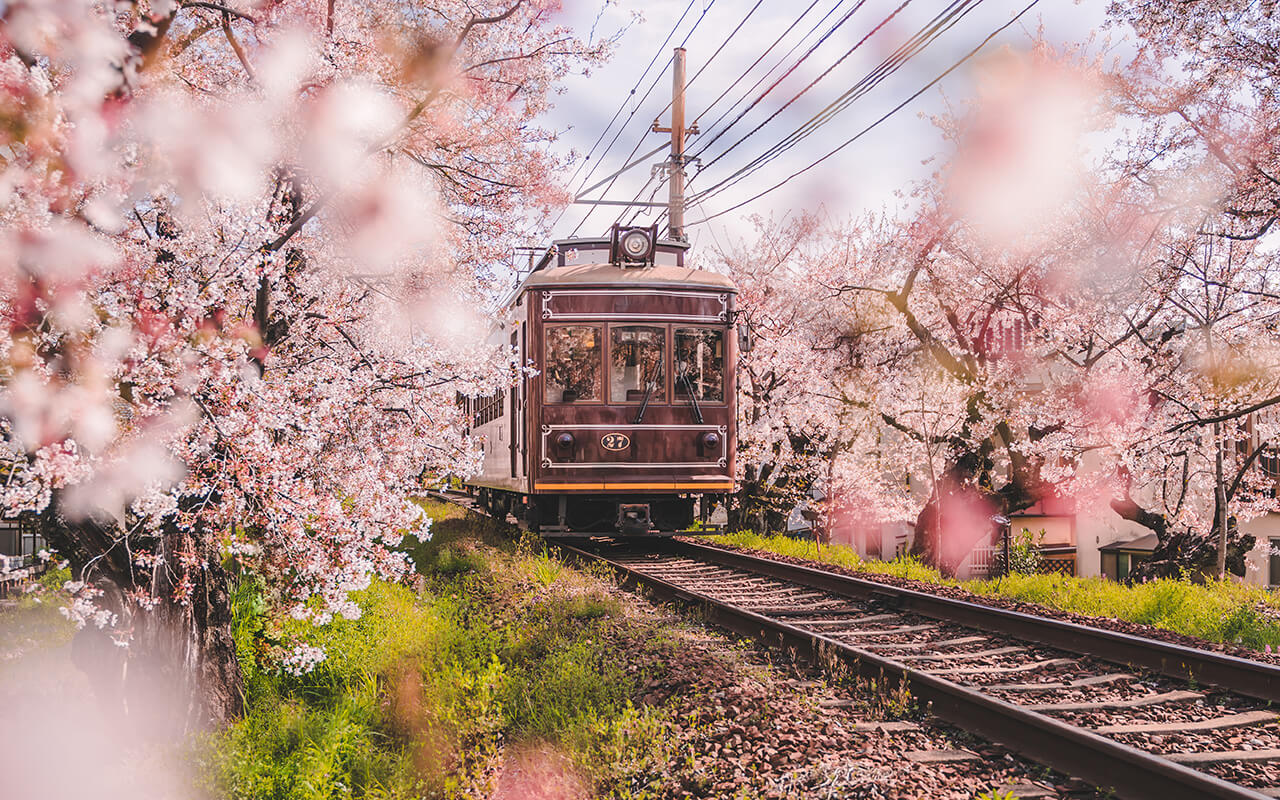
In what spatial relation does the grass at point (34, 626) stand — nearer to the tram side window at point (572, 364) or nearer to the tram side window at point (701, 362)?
the tram side window at point (572, 364)

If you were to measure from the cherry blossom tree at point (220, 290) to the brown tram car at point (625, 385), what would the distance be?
103 inches

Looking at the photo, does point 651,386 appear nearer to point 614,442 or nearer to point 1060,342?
point 614,442

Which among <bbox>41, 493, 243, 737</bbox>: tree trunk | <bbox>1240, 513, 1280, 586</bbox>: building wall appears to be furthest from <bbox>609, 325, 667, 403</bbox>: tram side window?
<bbox>1240, 513, 1280, 586</bbox>: building wall

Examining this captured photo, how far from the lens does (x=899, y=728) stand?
4660mm

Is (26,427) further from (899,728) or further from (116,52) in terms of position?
(899,728)

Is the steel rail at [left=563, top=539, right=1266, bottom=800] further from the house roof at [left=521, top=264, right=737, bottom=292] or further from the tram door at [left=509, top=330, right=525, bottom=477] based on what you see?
the tram door at [left=509, top=330, right=525, bottom=477]

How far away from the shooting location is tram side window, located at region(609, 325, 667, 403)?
10828 millimetres

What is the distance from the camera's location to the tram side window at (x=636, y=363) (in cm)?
1083

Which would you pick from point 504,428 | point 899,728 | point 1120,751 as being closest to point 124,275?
A: point 899,728

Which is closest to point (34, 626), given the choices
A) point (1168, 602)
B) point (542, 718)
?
point (542, 718)

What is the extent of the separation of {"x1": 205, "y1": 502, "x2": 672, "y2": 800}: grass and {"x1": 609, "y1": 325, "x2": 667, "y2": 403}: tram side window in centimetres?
327

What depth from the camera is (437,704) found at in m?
5.38

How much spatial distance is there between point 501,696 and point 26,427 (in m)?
2.89

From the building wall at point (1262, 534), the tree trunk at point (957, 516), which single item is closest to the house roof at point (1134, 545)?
the building wall at point (1262, 534)
